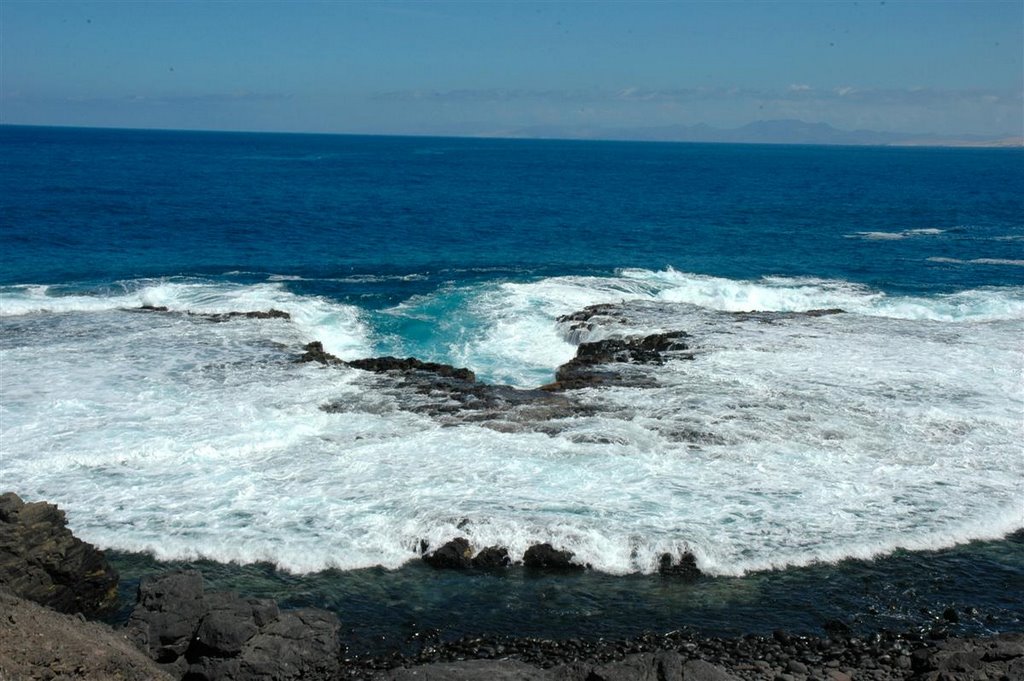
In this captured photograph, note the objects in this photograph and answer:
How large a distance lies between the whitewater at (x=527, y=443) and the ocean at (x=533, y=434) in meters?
0.10

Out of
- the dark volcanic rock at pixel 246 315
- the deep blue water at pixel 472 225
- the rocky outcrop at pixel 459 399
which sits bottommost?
the rocky outcrop at pixel 459 399

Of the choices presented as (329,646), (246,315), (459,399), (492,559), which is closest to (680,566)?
(492,559)

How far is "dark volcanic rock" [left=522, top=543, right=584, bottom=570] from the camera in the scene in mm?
17406

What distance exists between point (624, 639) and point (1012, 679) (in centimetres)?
578

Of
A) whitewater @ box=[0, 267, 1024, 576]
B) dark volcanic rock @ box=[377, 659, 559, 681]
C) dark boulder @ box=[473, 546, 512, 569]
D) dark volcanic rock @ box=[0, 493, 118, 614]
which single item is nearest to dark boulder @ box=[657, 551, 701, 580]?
whitewater @ box=[0, 267, 1024, 576]

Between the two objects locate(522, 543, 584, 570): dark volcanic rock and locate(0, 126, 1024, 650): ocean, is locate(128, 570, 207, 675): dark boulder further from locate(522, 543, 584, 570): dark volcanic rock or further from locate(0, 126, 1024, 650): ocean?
locate(522, 543, 584, 570): dark volcanic rock

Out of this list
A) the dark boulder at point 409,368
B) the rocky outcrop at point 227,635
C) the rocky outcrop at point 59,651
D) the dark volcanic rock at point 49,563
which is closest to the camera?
the rocky outcrop at point 59,651

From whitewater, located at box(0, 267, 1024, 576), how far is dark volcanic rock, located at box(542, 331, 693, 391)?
3.03 ft

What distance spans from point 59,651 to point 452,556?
785 cm

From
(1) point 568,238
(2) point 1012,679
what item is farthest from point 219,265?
(2) point 1012,679

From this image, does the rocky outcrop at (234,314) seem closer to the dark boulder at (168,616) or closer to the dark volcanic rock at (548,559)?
the dark volcanic rock at (548,559)

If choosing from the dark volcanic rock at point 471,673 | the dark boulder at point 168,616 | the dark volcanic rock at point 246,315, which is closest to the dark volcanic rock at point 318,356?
the dark volcanic rock at point 246,315

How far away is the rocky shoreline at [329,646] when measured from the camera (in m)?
12.8

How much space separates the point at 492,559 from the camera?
1758cm
